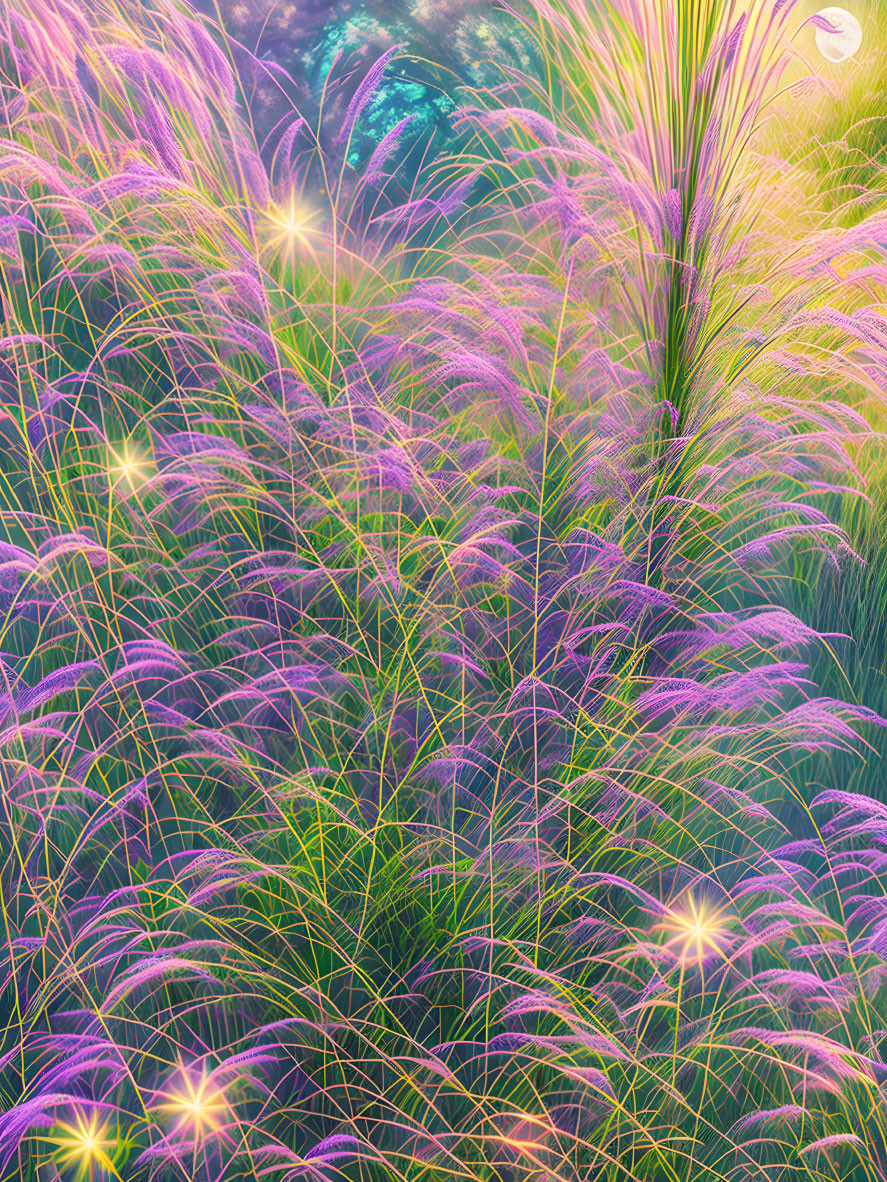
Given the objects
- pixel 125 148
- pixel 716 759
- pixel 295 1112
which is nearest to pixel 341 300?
pixel 125 148

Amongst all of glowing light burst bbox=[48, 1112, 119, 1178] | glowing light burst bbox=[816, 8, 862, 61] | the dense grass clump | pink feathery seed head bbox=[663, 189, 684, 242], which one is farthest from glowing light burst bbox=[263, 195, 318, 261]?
glowing light burst bbox=[816, 8, 862, 61]

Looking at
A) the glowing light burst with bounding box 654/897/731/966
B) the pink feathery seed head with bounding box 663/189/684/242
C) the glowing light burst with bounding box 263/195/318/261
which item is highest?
the pink feathery seed head with bounding box 663/189/684/242

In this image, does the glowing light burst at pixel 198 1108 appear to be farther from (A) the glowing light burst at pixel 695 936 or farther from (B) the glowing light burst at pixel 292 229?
(B) the glowing light burst at pixel 292 229

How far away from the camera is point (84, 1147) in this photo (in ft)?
2.99

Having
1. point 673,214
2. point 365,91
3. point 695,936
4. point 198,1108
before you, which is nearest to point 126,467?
point 365,91

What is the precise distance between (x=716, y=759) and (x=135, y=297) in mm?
1310

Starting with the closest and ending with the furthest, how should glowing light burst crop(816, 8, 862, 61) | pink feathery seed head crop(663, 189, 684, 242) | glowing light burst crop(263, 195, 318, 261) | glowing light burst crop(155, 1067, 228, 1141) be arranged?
glowing light burst crop(155, 1067, 228, 1141) → pink feathery seed head crop(663, 189, 684, 242) → glowing light burst crop(263, 195, 318, 261) → glowing light burst crop(816, 8, 862, 61)

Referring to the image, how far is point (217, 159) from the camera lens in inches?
54.9

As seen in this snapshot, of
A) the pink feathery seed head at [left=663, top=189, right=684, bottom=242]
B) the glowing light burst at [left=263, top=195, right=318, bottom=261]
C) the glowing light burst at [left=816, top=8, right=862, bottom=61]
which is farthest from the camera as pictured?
the glowing light burst at [left=816, top=8, right=862, bottom=61]

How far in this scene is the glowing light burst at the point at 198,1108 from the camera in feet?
2.84

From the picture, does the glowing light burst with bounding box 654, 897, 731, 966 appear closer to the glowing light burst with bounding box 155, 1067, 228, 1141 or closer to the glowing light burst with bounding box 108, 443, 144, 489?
the glowing light burst with bounding box 155, 1067, 228, 1141

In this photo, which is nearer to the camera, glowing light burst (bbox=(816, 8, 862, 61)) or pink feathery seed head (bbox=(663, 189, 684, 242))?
pink feathery seed head (bbox=(663, 189, 684, 242))

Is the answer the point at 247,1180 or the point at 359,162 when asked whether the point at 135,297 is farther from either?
the point at 247,1180

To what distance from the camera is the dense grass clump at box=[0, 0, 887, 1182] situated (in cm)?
95
